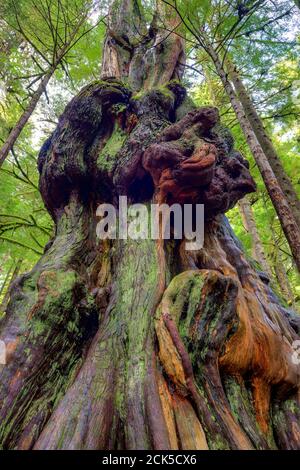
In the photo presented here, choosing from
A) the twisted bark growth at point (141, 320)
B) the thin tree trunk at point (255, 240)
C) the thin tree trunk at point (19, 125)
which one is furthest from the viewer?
the thin tree trunk at point (255, 240)

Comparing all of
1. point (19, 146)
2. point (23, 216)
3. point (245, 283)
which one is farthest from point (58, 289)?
point (19, 146)

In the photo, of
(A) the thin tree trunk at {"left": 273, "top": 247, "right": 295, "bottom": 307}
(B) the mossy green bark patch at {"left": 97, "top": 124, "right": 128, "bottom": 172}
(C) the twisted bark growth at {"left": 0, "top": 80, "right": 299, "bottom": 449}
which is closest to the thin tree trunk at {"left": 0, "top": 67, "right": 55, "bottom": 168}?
(C) the twisted bark growth at {"left": 0, "top": 80, "right": 299, "bottom": 449}

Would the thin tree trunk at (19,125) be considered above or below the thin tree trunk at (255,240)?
above

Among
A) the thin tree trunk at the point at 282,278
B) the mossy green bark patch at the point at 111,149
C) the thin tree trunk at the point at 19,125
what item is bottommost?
the thin tree trunk at the point at 282,278

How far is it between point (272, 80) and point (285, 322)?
5.98 meters

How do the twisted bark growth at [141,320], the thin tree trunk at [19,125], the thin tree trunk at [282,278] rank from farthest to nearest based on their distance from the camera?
the thin tree trunk at [282,278], the thin tree trunk at [19,125], the twisted bark growth at [141,320]

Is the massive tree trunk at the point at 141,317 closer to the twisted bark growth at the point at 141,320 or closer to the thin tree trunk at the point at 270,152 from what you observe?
the twisted bark growth at the point at 141,320

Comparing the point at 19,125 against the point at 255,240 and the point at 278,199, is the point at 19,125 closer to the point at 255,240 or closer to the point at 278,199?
the point at 278,199

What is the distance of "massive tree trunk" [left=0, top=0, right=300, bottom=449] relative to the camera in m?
1.72

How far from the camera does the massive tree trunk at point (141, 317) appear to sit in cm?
172

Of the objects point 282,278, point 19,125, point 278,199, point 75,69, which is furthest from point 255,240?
point 75,69

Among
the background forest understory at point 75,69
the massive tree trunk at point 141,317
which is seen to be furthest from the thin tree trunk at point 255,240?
the massive tree trunk at point 141,317

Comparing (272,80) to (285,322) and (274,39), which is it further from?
(285,322)

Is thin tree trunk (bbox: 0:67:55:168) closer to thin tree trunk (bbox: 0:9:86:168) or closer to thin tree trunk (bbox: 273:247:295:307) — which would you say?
thin tree trunk (bbox: 0:9:86:168)
